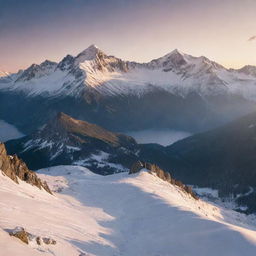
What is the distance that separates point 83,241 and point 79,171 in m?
109

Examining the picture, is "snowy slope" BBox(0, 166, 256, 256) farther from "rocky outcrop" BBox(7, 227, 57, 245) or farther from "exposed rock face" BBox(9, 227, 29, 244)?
"exposed rock face" BBox(9, 227, 29, 244)

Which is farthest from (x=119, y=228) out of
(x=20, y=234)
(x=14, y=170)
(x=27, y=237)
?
(x=14, y=170)

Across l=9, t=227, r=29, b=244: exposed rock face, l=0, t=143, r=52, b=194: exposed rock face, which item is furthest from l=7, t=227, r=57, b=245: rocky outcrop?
l=0, t=143, r=52, b=194: exposed rock face

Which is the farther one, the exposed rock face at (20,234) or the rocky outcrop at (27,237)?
the rocky outcrop at (27,237)

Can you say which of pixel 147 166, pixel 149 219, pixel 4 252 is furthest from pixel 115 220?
pixel 147 166

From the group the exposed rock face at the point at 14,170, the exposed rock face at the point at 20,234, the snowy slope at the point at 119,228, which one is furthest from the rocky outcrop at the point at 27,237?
the exposed rock face at the point at 14,170

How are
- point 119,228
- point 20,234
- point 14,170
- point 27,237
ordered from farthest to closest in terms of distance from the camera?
point 14,170, point 119,228, point 27,237, point 20,234

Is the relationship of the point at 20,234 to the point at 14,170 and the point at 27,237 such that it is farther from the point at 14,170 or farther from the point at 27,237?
the point at 14,170

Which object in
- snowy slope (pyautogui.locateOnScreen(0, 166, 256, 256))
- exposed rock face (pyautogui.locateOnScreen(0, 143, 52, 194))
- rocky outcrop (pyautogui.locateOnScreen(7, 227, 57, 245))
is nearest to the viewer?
rocky outcrop (pyautogui.locateOnScreen(7, 227, 57, 245))

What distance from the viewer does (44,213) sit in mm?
65500

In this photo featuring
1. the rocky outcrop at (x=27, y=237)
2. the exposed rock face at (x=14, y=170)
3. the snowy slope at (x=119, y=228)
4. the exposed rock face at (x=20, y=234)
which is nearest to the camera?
the exposed rock face at (x=20, y=234)

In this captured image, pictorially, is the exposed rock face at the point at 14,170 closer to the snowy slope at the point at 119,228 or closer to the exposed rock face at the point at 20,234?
the snowy slope at the point at 119,228

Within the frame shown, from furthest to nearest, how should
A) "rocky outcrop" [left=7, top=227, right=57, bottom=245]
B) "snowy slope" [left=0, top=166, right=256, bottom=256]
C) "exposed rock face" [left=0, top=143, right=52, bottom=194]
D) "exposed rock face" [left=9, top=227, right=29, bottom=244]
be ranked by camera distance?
"exposed rock face" [left=0, top=143, right=52, bottom=194], "snowy slope" [left=0, top=166, right=256, bottom=256], "rocky outcrop" [left=7, top=227, right=57, bottom=245], "exposed rock face" [left=9, top=227, right=29, bottom=244]

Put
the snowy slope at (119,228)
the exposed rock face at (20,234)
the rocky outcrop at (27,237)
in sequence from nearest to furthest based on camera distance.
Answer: the exposed rock face at (20,234)
the rocky outcrop at (27,237)
the snowy slope at (119,228)
